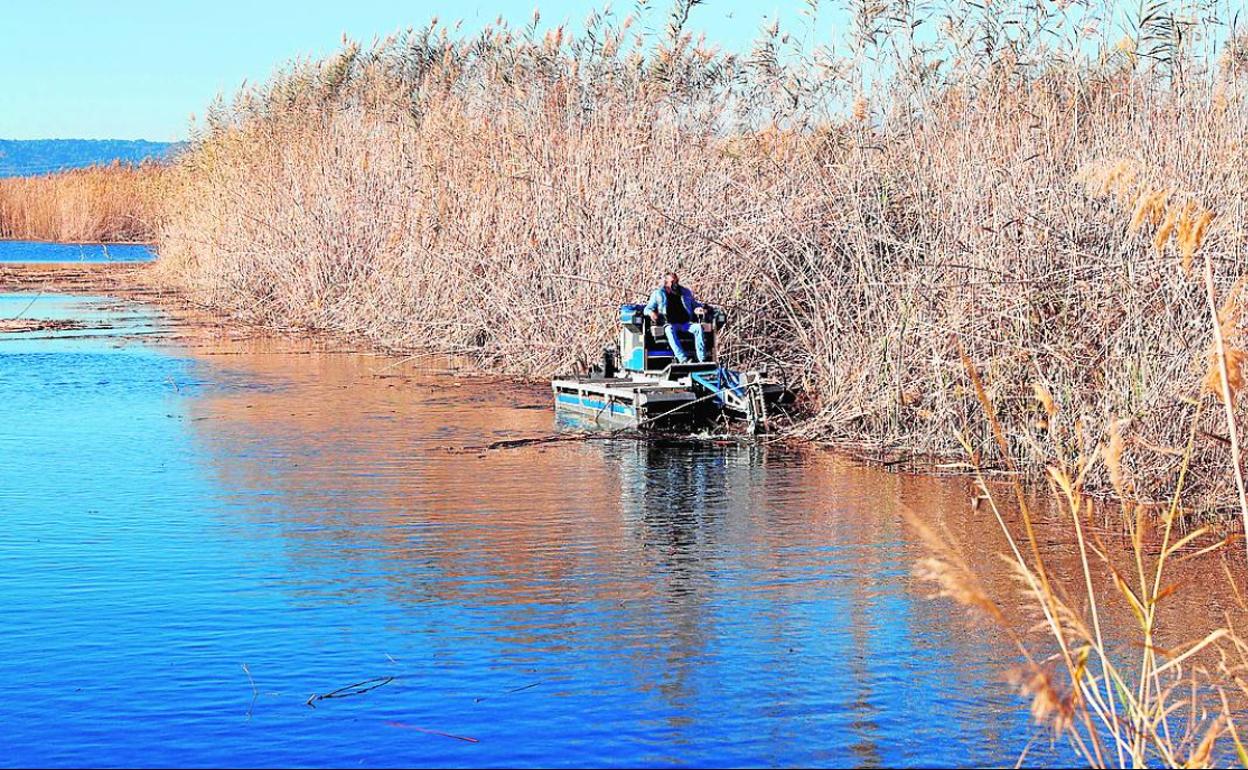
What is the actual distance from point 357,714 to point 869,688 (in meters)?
1.87

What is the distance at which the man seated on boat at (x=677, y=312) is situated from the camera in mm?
13406

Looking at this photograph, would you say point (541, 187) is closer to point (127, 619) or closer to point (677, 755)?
point (127, 619)

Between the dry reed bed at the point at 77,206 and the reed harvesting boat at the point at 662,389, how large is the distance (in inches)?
1538

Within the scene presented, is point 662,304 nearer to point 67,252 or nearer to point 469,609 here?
point 469,609

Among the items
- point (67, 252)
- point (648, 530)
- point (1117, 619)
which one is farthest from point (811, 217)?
point (67, 252)

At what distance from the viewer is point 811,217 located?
13.9 m

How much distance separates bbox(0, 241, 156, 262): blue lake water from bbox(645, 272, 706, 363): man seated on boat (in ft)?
116

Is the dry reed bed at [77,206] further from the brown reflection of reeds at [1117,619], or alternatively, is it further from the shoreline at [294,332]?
the brown reflection of reeds at [1117,619]

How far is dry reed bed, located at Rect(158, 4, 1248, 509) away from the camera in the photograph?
→ 10.5 metres

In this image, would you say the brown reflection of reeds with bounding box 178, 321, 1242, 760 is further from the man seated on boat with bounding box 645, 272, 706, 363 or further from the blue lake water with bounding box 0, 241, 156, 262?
the blue lake water with bounding box 0, 241, 156, 262

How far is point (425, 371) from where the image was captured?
60.5ft

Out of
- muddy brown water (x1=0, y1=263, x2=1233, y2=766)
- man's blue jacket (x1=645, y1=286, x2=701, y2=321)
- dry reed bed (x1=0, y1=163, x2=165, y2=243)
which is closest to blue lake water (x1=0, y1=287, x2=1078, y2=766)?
muddy brown water (x1=0, y1=263, x2=1233, y2=766)

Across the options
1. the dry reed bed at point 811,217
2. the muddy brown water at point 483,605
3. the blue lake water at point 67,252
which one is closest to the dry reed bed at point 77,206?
the blue lake water at point 67,252

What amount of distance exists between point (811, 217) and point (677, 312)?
1438mm
